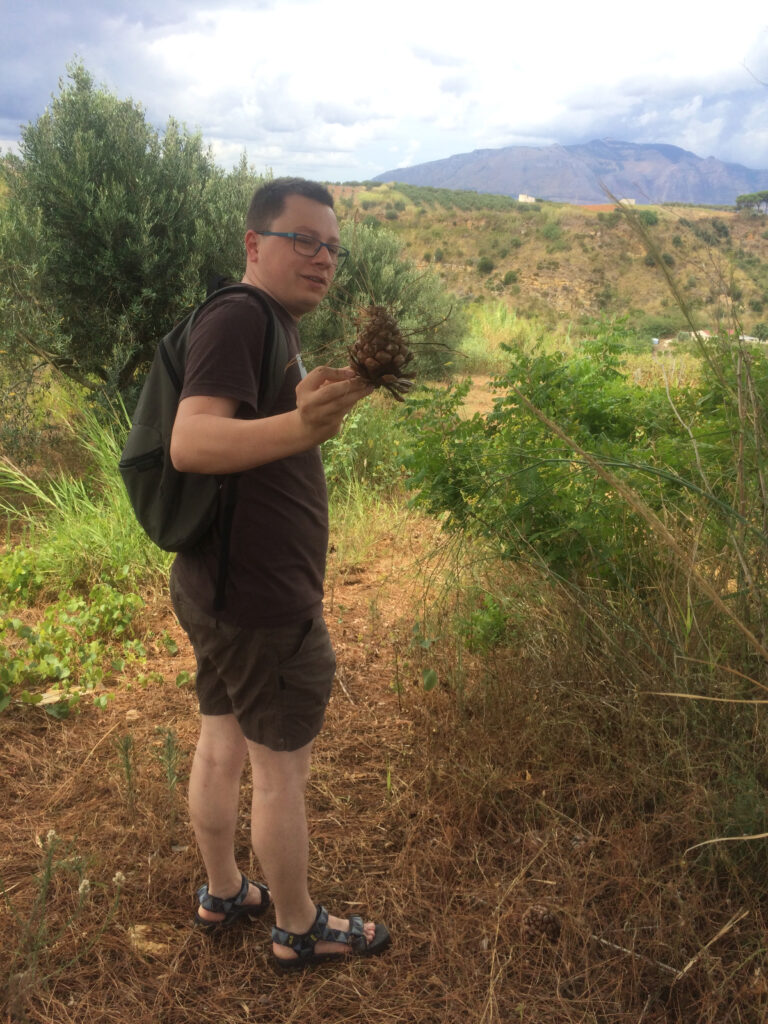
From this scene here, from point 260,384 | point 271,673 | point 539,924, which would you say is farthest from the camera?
point 539,924

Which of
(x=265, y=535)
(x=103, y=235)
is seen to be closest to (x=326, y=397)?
(x=265, y=535)

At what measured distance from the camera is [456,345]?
37.3ft

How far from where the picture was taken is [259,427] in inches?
52.1

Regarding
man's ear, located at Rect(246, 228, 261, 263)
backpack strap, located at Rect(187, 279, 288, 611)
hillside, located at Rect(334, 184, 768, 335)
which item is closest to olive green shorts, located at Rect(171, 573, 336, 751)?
backpack strap, located at Rect(187, 279, 288, 611)

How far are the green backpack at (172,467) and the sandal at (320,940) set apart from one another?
97 centimetres

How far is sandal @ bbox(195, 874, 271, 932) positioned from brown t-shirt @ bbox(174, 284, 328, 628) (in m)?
0.92

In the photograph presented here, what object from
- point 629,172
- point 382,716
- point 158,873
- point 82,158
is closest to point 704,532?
point 629,172

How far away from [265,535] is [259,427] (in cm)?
34

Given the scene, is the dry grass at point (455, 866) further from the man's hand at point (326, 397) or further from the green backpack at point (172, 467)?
the man's hand at point (326, 397)

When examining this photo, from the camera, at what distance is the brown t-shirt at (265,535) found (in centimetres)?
147

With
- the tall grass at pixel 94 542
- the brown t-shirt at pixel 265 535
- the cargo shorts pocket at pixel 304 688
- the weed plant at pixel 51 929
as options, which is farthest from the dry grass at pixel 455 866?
the tall grass at pixel 94 542

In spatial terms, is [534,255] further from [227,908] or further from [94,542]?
[227,908]

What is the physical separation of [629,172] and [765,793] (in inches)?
68.5

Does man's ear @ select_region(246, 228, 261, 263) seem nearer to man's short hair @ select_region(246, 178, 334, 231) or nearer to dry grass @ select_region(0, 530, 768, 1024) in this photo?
man's short hair @ select_region(246, 178, 334, 231)
